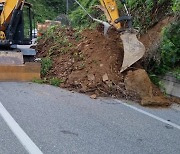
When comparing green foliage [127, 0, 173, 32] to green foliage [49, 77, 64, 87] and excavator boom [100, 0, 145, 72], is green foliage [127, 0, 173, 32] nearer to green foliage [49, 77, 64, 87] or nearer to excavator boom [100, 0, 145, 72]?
excavator boom [100, 0, 145, 72]

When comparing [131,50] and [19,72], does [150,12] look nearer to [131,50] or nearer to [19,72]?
[131,50]

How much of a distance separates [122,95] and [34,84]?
2677mm

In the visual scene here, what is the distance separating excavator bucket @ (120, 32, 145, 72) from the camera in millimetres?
10844

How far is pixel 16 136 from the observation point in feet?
20.4

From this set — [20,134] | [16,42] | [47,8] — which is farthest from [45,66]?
[47,8]

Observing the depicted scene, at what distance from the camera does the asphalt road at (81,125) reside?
19.4ft

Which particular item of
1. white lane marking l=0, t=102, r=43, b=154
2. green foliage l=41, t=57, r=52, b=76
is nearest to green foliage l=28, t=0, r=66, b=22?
green foliage l=41, t=57, r=52, b=76

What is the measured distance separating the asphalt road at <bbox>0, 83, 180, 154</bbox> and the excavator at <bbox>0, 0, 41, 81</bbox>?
67.6 inches

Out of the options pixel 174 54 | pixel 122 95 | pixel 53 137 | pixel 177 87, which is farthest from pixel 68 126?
pixel 174 54

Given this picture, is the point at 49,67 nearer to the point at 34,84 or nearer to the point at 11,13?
the point at 34,84

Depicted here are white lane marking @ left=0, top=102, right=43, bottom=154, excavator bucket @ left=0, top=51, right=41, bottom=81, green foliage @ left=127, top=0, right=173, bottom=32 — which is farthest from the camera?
green foliage @ left=127, top=0, right=173, bottom=32

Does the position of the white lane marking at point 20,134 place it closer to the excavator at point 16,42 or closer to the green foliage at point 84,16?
the excavator at point 16,42

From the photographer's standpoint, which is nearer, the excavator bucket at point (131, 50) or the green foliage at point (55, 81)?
the excavator bucket at point (131, 50)

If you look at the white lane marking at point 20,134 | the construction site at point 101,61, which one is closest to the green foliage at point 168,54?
the construction site at point 101,61
